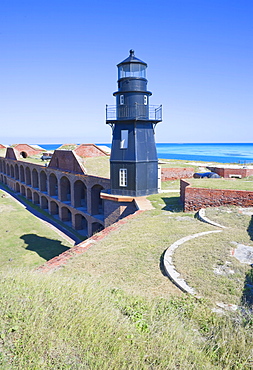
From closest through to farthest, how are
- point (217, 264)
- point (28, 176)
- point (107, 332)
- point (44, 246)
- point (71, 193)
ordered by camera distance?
point (107, 332), point (217, 264), point (44, 246), point (71, 193), point (28, 176)

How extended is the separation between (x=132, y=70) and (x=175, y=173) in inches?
441

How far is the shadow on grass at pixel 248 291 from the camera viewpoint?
5345 mm

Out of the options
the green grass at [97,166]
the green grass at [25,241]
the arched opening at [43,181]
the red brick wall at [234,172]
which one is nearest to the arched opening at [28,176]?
the arched opening at [43,181]

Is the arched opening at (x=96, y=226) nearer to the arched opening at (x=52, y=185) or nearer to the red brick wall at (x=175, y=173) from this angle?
the red brick wall at (x=175, y=173)

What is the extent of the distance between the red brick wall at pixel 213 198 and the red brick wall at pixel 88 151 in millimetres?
17598

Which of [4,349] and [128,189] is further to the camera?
[128,189]

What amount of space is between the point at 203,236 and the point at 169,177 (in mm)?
15932

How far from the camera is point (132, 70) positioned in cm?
1625

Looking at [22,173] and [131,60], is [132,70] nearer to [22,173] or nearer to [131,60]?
[131,60]

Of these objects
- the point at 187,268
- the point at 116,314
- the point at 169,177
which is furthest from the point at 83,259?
the point at 169,177

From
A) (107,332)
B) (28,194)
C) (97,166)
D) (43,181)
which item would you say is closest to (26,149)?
(28,194)

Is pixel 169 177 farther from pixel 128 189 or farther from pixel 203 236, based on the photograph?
pixel 203 236

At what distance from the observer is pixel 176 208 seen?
1379 cm

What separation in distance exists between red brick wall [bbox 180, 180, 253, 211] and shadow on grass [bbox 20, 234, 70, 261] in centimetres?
1011
